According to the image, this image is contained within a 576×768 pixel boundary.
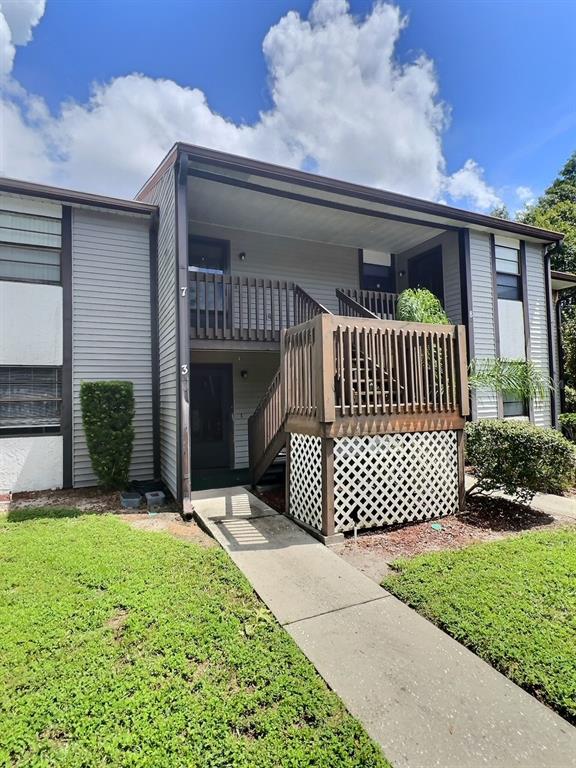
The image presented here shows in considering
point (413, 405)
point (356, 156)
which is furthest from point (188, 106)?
point (413, 405)

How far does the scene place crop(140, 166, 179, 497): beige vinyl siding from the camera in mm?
6508

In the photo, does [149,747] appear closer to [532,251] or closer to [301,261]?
[301,261]

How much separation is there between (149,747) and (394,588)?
2.25 metres

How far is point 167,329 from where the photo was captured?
7.20 meters

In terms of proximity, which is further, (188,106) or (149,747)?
(188,106)

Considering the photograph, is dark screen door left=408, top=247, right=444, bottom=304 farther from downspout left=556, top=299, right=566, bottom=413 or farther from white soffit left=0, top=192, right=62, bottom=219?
white soffit left=0, top=192, right=62, bottom=219

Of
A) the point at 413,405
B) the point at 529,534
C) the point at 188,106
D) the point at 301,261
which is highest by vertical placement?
the point at 188,106

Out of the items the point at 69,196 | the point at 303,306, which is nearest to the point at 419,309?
the point at 303,306

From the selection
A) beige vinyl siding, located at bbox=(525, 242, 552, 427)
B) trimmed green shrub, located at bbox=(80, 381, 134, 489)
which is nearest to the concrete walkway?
trimmed green shrub, located at bbox=(80, 381, 134, 489)

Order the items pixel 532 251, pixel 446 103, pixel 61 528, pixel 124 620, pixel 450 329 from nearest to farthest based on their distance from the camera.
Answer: pixel 124 620 → pixel 61 528 → pixel 450 329 → pixel 532 251 → pixel 446 103

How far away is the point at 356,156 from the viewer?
14453mm

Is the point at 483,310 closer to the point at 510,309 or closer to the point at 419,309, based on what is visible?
the point at 510,309

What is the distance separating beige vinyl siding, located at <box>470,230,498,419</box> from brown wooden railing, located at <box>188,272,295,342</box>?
468cm

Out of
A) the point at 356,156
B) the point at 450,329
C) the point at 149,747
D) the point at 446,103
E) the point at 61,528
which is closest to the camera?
the point at 149,747
